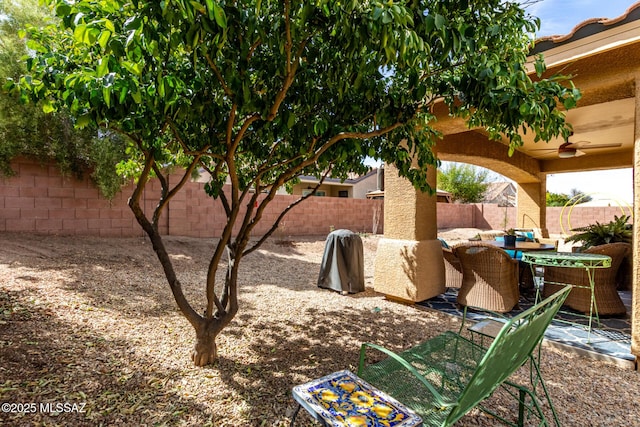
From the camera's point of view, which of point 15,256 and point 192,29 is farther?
point 15,256

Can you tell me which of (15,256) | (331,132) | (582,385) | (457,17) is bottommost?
(582,385)

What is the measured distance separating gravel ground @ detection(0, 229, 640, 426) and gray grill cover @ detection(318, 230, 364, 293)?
221 millimetres

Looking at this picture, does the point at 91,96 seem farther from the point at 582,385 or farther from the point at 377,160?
the point at 582,385

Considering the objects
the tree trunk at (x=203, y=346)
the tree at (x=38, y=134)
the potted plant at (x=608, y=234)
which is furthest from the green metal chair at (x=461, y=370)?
the tree at (x=38, y=134)

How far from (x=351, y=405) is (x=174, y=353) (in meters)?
1.96

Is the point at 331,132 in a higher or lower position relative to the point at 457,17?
lower

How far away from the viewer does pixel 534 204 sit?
32.4 ft

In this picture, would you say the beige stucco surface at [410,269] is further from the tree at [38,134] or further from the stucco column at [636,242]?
the tree at [38,134]

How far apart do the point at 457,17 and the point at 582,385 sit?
314 cm

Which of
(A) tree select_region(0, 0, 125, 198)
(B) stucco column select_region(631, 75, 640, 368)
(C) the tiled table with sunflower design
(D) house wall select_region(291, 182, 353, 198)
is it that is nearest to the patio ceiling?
(B) stucco column select_region(631, 75, 640, 368)

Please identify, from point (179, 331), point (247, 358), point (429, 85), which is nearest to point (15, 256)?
point (179, 331)

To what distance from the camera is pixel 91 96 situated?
4.74ft

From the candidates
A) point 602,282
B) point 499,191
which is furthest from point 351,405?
point 499,191

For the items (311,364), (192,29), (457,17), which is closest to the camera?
(192,29)
